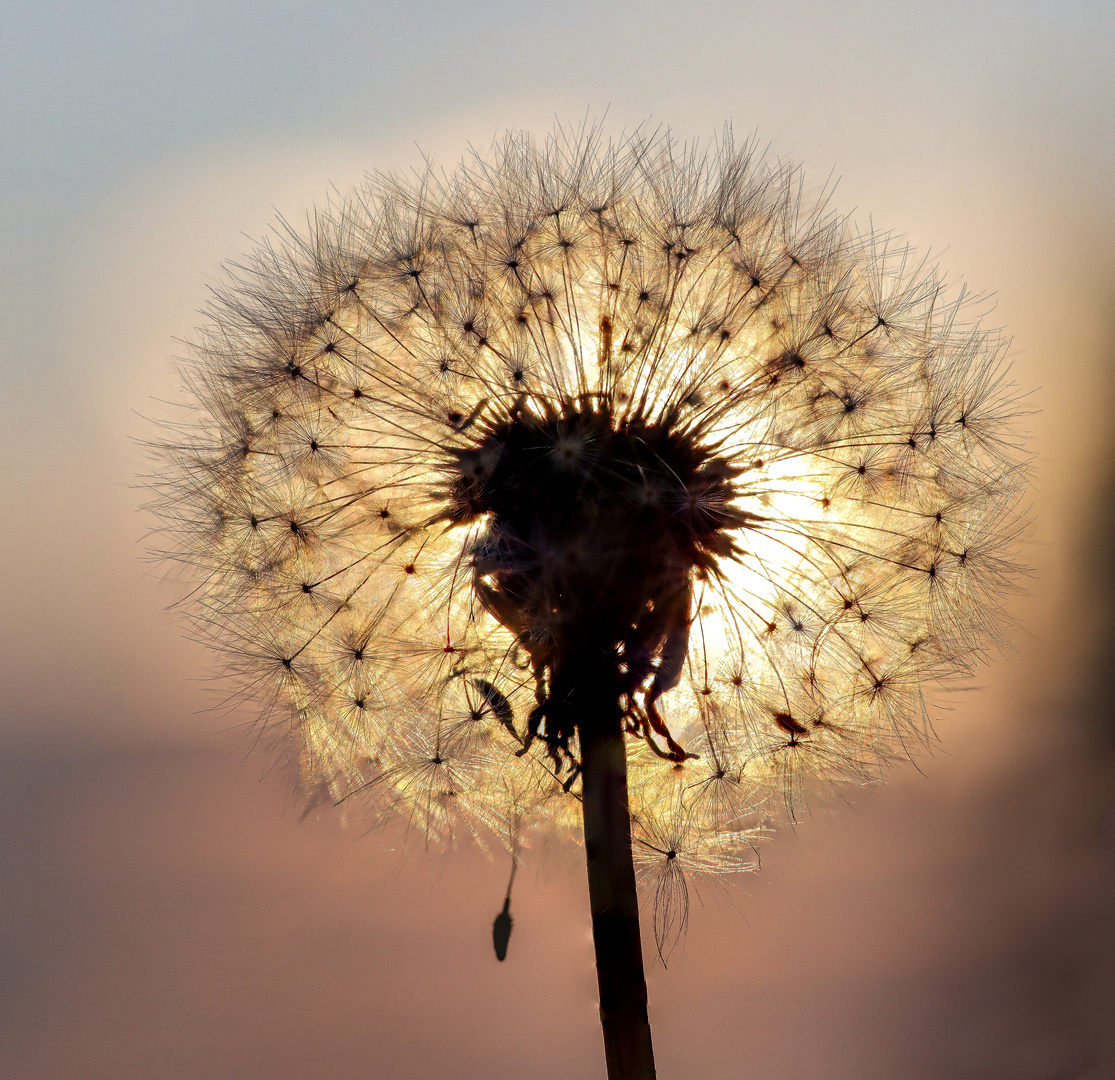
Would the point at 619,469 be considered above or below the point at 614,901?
above

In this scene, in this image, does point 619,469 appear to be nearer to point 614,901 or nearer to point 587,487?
point 587,487

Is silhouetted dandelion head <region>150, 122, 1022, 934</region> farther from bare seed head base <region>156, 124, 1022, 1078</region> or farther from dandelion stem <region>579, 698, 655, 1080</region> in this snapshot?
dandelion stem <region>579, 698, 655, 1080</region>

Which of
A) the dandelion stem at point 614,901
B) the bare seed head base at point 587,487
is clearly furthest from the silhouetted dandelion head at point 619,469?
the dandelion stem at point 614,901

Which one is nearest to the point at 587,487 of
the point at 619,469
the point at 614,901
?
the point at 619,469

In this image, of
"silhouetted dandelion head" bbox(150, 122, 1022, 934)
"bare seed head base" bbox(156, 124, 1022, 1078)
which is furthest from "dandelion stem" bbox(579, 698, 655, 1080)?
"silhouetted dandelion head" bbox(150, 122, 1022, 934)

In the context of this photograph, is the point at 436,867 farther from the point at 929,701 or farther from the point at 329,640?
the point at 929,701
